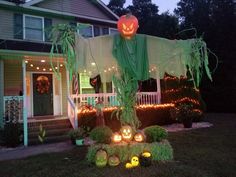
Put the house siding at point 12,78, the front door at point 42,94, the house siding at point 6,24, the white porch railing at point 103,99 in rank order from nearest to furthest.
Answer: the white porch railing at point 103,99, the house siding at point 12,78, the house siding at point 6,24, the front door at point 42,94

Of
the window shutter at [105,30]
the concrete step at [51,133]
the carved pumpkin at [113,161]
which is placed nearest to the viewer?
the carved pumpkin at [113,161]

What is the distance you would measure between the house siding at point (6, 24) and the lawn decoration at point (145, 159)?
9570 millimetres

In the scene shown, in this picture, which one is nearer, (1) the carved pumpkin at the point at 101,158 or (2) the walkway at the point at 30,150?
(1) the carved pumpkin at the point at 101,158

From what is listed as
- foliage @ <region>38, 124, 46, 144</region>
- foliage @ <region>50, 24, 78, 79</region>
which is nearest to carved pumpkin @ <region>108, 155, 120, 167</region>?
foliage @ <region>50, 24, 78, 79</region>

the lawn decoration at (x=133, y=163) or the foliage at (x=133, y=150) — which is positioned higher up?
the foliage at (x=133, y=150)

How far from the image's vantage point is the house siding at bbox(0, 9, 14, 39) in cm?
1196

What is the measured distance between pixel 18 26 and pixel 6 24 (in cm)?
54

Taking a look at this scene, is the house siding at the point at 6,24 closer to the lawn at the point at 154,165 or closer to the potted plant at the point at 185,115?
the lawn at the point at 154,165

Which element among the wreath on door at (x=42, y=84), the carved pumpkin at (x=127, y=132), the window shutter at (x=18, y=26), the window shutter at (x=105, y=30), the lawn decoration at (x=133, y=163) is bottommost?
the lawn decoration at (x=133, y=163)

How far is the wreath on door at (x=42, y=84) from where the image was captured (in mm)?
12586

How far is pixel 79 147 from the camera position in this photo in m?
7.82

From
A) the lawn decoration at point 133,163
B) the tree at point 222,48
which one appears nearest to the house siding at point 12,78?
the lawn decoration at point 133,163

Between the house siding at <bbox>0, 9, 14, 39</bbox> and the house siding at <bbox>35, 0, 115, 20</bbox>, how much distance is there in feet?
5.80

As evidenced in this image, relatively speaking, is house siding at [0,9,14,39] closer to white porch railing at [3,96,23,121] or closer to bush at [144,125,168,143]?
white porch railing at [3,96,23,121]
